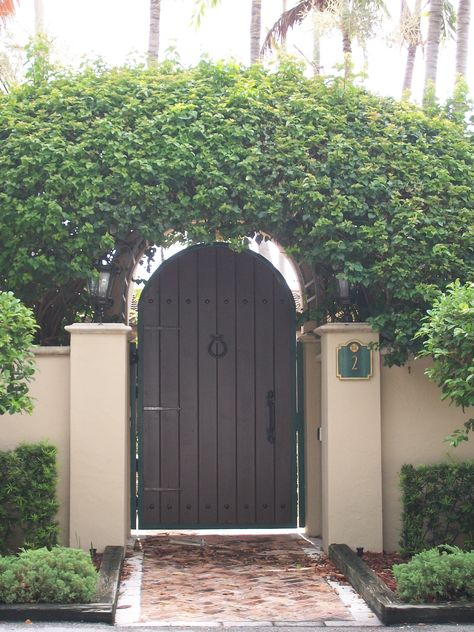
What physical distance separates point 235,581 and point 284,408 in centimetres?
247

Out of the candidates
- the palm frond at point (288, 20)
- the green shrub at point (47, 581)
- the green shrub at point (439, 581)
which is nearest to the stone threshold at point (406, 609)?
the green shrub at point (439, 581)

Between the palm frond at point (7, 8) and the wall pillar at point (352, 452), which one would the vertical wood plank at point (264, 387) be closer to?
the wall pillar at point (352, 452)

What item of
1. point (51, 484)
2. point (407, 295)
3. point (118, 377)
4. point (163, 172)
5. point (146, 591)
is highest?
point (163, 172)

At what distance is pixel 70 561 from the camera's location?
6.62 m

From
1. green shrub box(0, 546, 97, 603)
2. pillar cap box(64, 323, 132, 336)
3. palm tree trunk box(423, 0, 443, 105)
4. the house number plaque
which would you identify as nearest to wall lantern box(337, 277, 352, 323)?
the house number plaque

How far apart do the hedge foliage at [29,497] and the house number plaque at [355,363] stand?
255 cm

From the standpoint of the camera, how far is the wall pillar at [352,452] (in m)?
8.50

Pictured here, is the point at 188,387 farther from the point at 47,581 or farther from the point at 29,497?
the point at 47,581

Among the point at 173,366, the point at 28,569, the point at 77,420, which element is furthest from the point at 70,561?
the point at 173,366

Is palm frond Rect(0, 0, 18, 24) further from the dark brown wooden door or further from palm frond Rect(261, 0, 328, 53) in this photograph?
the dark brown wooden door

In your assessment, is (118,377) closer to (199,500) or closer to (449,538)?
(199,500)

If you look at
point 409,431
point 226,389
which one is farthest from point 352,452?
point 226,389

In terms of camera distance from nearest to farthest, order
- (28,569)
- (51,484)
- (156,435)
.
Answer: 1. (28,569)
2. (51,484)
3. (156,435)

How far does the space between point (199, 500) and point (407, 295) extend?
293 cm
